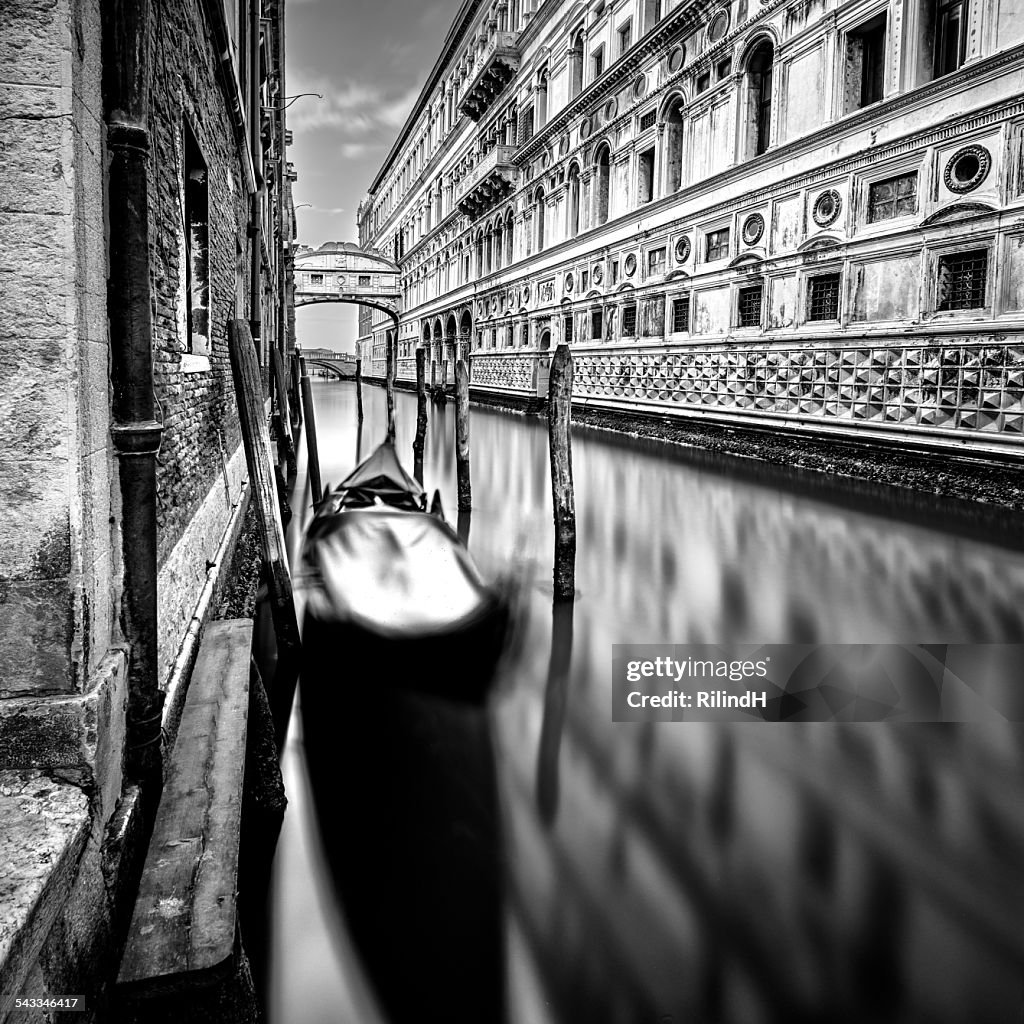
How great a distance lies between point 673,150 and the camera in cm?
1359

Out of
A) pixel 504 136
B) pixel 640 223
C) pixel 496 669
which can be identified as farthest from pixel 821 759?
pixel 504 136

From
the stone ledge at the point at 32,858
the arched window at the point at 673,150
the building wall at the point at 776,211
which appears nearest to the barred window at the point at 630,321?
the building wall at the point at 776,211

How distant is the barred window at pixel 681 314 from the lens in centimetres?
1300

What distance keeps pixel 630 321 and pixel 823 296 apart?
17.9 ft

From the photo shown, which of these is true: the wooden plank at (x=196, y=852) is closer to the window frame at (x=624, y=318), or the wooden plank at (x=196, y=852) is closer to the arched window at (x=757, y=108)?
the arched window at (x=757, y=108)

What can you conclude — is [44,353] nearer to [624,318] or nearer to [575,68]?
[624,318]

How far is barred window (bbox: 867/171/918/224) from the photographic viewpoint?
839cm

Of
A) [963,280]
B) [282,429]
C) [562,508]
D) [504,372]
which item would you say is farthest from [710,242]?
[504,372]

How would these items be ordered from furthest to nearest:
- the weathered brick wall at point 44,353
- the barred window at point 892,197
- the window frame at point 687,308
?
the window frame at point 687,308, the barred window at point 892,197, the weathered brick wall at point 44,353

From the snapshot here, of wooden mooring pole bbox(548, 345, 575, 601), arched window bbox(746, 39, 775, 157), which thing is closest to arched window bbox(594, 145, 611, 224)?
arched window bbox(746, 39, 775, 157)

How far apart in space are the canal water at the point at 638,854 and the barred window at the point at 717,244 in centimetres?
842

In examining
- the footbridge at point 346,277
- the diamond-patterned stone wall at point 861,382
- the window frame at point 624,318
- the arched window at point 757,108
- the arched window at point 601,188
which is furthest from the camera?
the footbridge at point 346,277

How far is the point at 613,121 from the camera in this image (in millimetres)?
15477

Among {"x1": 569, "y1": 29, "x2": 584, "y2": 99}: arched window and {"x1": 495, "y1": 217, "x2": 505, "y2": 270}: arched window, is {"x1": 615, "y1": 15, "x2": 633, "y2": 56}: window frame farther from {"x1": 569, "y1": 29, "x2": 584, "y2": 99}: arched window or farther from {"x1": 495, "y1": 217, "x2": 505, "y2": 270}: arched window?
{"x1": 495, "y1": 217, "x2": 505, "y2": 270}: arched window
